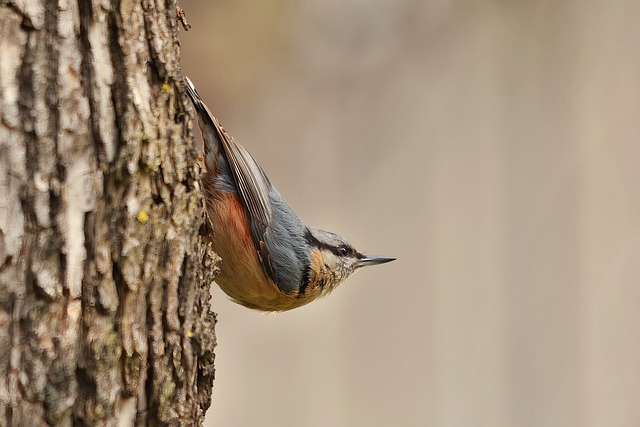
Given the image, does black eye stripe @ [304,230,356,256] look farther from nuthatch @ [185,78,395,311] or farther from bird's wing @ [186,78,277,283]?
bird's wing @ [186,78,277,283]

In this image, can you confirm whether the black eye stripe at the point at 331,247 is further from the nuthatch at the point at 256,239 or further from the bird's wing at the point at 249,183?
the bird's wing at the point at 249,183

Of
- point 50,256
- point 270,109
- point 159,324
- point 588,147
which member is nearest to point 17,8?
point 50,256

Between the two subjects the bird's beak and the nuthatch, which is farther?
the bird's beak

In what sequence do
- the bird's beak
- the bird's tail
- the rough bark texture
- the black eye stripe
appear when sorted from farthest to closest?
the bird's beak, the black eye stripe, the bird's tail, the rough bark texture

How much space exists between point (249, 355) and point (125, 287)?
8.86ft

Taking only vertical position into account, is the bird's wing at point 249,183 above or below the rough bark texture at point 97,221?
above

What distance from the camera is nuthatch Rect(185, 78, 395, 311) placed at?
313 cm

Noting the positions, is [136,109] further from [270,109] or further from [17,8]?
[270,109]

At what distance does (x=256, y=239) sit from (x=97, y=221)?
1.57 meters

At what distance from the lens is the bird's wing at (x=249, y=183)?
3.10 m

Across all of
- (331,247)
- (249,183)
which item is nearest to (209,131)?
(249,183)

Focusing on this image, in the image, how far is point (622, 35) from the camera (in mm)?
4598

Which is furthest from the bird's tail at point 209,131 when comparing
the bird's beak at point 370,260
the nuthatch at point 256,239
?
the bird's beak at point 370,260

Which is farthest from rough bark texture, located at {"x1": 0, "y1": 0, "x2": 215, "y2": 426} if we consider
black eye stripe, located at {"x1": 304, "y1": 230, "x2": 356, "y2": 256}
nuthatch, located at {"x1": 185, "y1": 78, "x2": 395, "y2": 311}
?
black eye stripe, located at {"x1": 304, "y1": 230, "x2": 356, "y2": 256}
